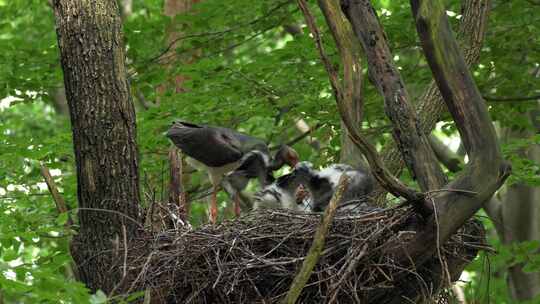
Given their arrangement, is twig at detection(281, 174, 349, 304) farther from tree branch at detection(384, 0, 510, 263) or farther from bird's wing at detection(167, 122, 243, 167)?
bird's wing at detection(167, 122, 243, 167)

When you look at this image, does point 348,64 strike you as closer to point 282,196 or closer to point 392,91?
point 392,91

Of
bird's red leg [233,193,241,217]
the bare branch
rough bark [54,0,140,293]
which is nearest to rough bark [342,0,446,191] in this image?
rough bark [54,0,140,293]

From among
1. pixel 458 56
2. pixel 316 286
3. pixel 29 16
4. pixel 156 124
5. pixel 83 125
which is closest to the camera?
pixel 458 56

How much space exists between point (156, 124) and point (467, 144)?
4106mm

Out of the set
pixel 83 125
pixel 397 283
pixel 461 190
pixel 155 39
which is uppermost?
pixel 155 39

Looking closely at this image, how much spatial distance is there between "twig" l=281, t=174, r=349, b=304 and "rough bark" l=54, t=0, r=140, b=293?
4.17 feet

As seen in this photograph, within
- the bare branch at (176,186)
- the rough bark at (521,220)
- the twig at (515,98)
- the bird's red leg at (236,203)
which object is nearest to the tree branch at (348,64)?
the bird's red leg at (236,203)

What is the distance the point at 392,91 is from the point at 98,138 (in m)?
1.75

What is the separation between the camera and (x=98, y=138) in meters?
5.49

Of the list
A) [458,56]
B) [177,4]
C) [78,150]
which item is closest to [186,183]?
[177,4]

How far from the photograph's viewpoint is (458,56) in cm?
456

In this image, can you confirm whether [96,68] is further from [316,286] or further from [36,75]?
[36,75]

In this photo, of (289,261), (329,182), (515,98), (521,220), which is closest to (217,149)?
(329,182)

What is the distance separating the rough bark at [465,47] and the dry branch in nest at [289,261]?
135cm
